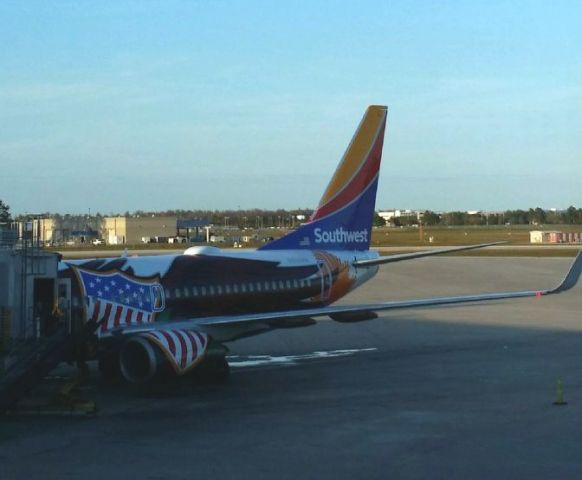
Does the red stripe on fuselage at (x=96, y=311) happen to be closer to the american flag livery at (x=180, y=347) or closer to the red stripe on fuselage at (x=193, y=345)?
the american flag livery at (x=180, y=347)

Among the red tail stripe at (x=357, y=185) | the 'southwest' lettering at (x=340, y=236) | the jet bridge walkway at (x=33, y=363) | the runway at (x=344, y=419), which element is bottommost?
the runway at (x=344, y=419)

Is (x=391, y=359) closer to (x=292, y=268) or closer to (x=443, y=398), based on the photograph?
(x=292, y=268)

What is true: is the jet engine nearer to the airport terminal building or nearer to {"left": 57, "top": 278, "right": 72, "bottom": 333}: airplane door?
{"left": 57, "top": 278, "right": 72, "bottom": 333}: airplane door

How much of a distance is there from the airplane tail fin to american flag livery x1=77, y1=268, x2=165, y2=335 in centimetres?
689

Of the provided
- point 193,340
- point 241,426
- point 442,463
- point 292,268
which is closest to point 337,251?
point 292,268

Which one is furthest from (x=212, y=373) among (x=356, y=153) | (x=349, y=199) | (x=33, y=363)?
(x=356, y=153)

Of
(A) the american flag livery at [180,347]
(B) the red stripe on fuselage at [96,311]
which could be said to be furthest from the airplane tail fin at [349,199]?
(A) the american flag livery at [180,347]

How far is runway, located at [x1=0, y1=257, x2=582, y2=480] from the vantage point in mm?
14664

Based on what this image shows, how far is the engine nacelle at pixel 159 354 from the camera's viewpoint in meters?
20.5

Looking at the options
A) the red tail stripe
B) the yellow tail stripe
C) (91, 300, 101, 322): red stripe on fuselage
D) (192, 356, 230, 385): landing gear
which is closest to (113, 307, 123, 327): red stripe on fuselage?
(91, 300, 101, 322): red stripe on fuselage

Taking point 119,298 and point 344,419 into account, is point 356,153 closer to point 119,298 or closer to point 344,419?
point 119,298

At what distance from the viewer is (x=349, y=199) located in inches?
1206

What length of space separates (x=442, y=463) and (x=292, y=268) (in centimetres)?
1353

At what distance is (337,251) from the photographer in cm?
3042
